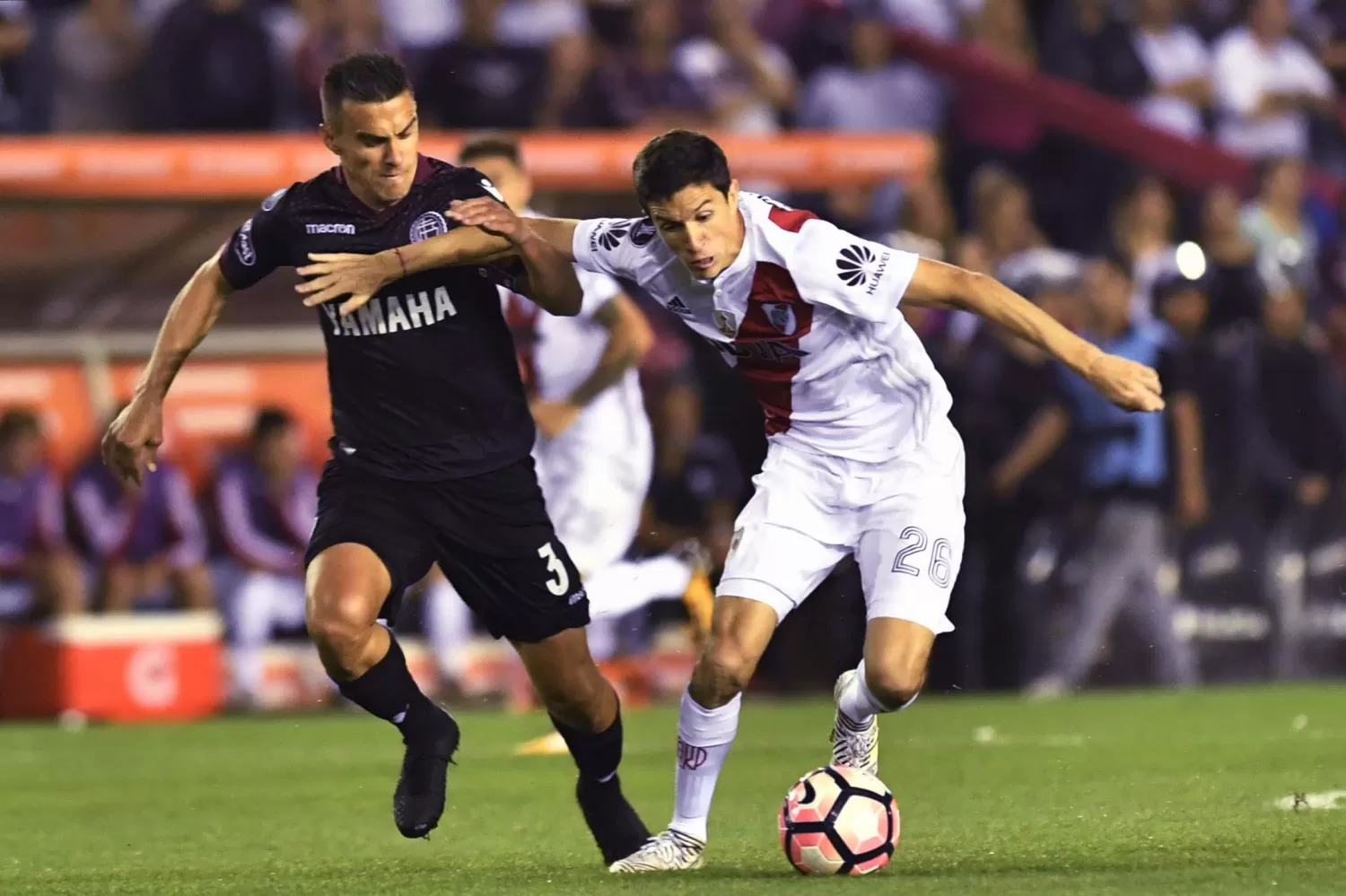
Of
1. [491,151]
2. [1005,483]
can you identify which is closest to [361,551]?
[491,151]

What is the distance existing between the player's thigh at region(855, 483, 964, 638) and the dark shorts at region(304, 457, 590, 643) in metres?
0.92

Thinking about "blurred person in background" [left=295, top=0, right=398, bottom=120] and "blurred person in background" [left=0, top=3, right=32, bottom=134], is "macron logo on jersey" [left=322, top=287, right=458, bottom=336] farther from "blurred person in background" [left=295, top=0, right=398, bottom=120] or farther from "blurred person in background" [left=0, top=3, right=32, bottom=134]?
"blurred person in background" [left=295, top=0, right=398, bottom=120]

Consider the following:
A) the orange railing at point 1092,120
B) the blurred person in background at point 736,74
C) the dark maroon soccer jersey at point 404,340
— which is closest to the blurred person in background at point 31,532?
the blurred person in background at point 736,74

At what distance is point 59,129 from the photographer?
1434 cm

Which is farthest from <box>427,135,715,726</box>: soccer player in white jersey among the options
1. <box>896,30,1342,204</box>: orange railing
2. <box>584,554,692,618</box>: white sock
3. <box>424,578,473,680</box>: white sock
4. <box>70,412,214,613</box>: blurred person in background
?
<box>896,30,1342,204</box>: orange railing

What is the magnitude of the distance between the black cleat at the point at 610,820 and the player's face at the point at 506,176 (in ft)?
10.1

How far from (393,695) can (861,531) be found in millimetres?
1525

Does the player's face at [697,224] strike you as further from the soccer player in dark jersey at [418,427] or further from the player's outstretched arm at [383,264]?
the player's outstretched arm at [383,264]

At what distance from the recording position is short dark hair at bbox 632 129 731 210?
21.7 ft

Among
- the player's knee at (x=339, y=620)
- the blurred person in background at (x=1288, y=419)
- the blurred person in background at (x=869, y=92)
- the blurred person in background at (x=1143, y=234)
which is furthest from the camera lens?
the blurred person in background at (x=869, y=92)

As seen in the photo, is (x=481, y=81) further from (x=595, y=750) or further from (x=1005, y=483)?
(x=595, y=750)

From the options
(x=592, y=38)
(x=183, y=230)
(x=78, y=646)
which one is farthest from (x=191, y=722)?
(x=592, y=38)

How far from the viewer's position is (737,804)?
880 centimetres

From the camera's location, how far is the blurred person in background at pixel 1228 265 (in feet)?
49.1
